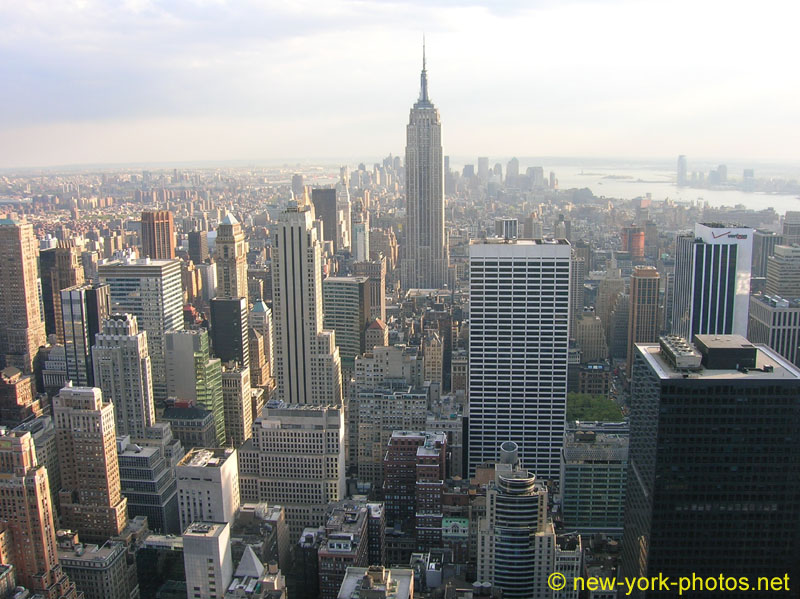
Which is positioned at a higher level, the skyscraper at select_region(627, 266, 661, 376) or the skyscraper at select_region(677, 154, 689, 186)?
the skyscraper at select_region(677, 154, 689, 186)

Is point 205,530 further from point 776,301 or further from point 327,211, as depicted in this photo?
point 327,211

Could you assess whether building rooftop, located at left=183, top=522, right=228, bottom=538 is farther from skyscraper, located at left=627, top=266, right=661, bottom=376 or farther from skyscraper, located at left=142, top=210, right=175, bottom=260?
skyscraper, located at left=142, top=210, right=175, bottom=260

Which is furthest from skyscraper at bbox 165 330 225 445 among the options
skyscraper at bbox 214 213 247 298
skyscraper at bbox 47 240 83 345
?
skyscraper at bbox 214 213 247 298

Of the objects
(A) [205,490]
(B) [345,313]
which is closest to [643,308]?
(B) [345,313]

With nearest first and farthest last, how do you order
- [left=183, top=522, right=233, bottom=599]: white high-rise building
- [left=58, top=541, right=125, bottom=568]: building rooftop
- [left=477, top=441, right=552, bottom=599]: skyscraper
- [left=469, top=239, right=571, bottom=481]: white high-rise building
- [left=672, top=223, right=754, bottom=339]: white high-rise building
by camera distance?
1. [left=183, top=522, right=233, bottom=599]: white high-rise building
2. [left=477, top=441, right=552, bottom=599]: skyscraper
3. [left=58, top=541, right=125, bottom=568]: building rooftop
4. [left=469, top=239, right=571, bottom=481]: white high-rise building
5. [left=672, top=223, right=754, bottom=339]: white high-rise building

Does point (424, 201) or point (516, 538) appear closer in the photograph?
point (516, 538)

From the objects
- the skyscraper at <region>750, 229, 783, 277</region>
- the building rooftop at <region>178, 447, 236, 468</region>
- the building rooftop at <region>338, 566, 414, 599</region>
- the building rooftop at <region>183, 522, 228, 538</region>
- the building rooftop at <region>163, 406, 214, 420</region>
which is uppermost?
the skyscraper at <region>750, 229, 783, 277</region>
